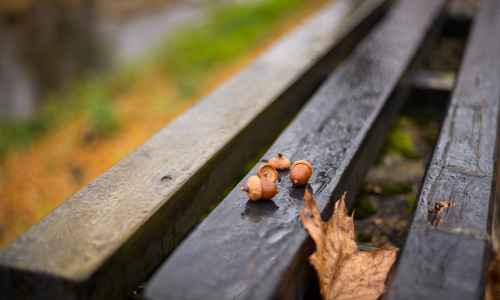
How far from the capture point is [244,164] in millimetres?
1973

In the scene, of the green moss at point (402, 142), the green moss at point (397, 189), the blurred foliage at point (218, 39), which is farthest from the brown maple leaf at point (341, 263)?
the blurred foliage at point (218, 39)

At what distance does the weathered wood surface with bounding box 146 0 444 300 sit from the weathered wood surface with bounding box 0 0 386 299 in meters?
0.16

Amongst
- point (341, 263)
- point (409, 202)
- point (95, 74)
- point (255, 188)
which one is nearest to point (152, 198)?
point (255, 188)

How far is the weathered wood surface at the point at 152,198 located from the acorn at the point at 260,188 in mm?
240

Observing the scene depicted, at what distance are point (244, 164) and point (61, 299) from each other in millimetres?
935

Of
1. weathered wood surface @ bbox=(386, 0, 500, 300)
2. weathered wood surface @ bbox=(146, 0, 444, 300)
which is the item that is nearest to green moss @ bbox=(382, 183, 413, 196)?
weathered wood surface @ bbox=(146, 0, 444, 300)

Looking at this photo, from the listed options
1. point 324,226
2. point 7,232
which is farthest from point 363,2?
point 7,232

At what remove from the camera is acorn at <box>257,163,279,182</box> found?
4.72 ft

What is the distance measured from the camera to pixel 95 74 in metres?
8.11

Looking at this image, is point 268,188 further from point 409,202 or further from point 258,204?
point 409,202

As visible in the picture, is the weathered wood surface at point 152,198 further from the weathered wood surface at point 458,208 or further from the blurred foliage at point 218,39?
the blurred foliage at point 218,39

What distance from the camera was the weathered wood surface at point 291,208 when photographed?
1.14 metres

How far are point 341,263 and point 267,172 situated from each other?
0.32 m

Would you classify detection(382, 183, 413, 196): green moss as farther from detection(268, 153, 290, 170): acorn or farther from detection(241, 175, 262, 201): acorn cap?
detection(241, 175, 262, 201): acorn cap
